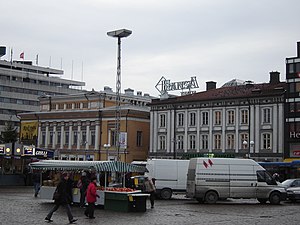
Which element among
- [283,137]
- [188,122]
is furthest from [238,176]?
[188,122]

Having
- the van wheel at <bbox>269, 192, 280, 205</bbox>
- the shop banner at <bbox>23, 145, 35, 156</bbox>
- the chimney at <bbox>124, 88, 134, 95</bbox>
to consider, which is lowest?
the van wheel at <bbox>269, 192, 280, 205</bbox>

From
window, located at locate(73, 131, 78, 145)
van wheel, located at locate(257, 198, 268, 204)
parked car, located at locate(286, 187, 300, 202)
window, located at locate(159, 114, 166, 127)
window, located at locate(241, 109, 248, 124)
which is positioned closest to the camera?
van wheel, located at locate(257, 198, 268, 204)

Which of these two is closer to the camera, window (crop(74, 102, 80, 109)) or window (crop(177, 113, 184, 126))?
window (crop(177, 113, 184, 126))

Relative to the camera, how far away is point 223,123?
70.4 meters

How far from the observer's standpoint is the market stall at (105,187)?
2631cm

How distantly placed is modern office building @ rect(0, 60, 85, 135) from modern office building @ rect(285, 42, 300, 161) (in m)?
67.5

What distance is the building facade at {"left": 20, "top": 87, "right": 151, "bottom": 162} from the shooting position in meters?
80.0

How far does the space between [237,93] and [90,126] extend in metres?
23.6

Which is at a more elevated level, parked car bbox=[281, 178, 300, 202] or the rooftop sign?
the rooftop sign

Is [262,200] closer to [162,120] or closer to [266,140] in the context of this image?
[266,140]

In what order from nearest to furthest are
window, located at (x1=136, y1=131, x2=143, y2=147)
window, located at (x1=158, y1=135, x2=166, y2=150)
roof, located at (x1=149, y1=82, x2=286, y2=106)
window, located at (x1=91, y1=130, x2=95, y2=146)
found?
roof, located at (x1=149, y1=82, x2=286, y2=106) → window, located at (x1=158, y1=135, x2=166, y2=150) → window, located at (x1=136, y1=131, x2=143, y2=147) → window, located at (x1=91, y1=130, x2=95, y2=146)

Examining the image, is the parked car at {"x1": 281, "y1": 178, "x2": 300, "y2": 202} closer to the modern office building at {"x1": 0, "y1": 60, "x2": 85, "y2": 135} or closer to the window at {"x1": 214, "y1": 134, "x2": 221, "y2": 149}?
the window at {"x1": 214, "y1": 134, "x2": 221, "y2": 149}

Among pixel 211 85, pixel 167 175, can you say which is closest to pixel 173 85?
pixel 211 85

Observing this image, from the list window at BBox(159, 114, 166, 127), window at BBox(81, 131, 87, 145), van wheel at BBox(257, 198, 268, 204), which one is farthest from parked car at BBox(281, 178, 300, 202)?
window at BBox(81, 131, 87, 145)
